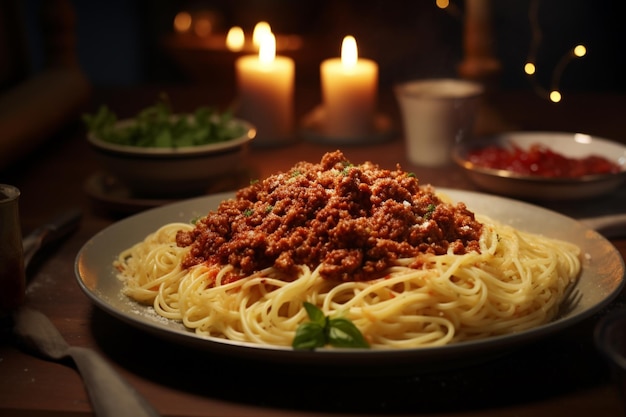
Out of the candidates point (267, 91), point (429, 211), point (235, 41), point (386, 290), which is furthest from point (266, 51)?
point (235, 41)

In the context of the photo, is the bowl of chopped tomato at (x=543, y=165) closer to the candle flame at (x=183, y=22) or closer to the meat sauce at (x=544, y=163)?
the meat sauce at (x=544, y=163)

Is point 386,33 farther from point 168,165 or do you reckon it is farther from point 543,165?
point 168,165

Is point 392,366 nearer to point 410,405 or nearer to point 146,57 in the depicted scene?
point 410,405

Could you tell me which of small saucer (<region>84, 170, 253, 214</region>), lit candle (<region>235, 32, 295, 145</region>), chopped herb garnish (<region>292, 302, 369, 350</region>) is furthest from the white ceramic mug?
chopped herb garnish (<region>292, 302, 369, 350</region>)

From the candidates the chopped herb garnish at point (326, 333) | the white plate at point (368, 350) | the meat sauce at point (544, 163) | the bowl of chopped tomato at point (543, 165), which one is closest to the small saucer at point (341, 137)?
the bowl of chopped tomato at point (543, 165)

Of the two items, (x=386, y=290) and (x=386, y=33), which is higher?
(x=386, y=290)

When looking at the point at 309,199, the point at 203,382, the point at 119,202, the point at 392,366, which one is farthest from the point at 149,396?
the point at 119,202
